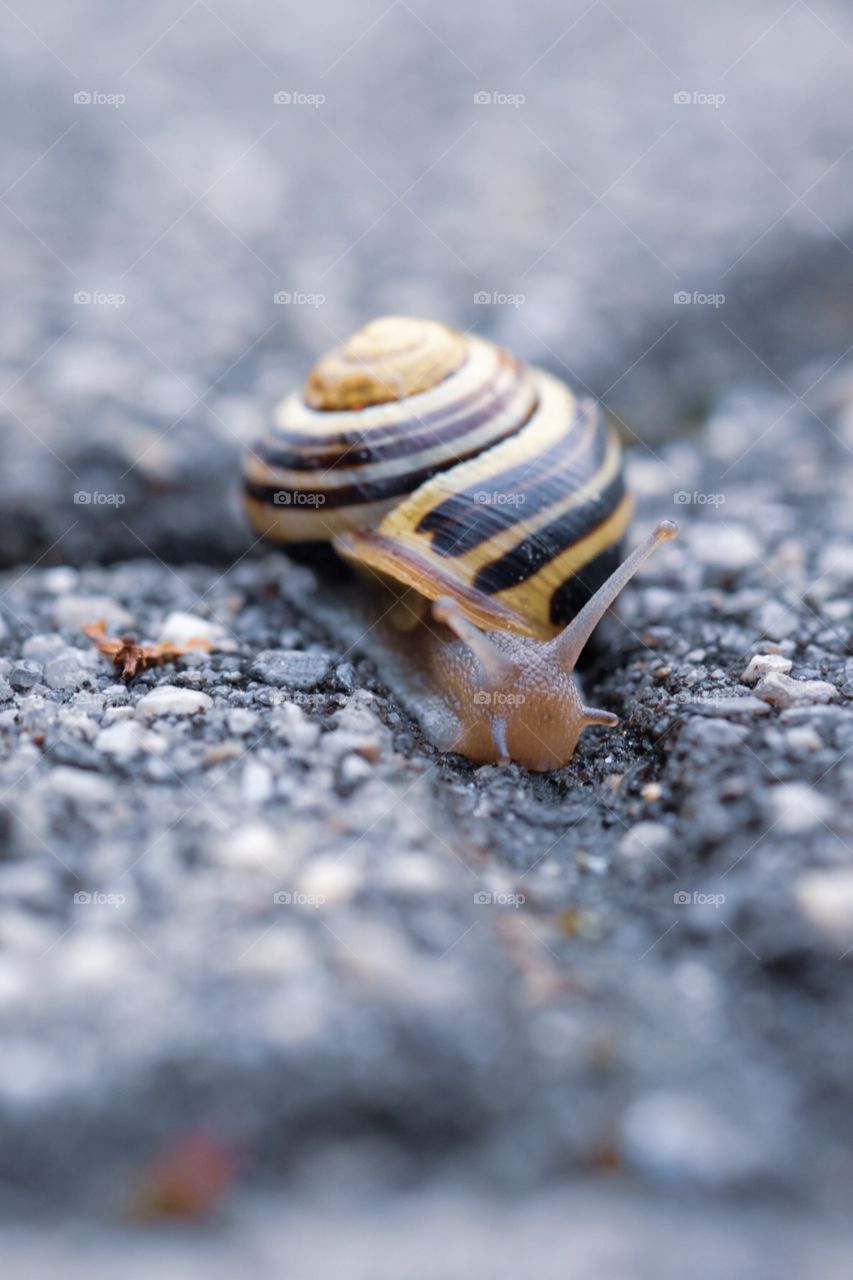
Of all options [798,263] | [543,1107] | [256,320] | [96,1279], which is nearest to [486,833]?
[543,1107]

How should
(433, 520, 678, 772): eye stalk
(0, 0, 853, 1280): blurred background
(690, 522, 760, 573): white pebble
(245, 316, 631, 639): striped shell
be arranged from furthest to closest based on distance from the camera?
(690, 522, 760, 573): white pebble < (245, 316, 631, 639): striped shell < (433, 520, 678, 772): eye stalk < (0, 0, 853, 1280): blurred background

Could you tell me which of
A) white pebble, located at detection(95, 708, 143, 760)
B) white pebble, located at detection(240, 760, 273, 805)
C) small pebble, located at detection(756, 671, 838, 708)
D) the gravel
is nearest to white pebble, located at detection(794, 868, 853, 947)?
the gravel

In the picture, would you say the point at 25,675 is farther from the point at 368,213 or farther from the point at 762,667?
the point at 368,213

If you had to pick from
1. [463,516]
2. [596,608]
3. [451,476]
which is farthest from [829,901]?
[451,476]

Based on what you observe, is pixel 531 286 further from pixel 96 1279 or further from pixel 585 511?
pixel 96 1279

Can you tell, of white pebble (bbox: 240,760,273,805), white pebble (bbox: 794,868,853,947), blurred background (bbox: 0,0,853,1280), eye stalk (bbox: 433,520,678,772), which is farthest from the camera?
eye stalk (bbox: 433,520,678,772)

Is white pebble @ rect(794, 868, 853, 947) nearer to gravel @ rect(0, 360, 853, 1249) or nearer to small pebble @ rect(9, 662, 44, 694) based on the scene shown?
gravel @ rect(0, 360, 853, 1249)

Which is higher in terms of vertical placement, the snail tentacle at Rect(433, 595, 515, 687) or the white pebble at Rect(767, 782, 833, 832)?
the white pebble at Rect(767, 782, 833, 832)
